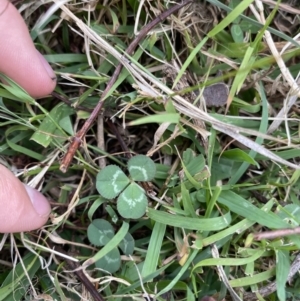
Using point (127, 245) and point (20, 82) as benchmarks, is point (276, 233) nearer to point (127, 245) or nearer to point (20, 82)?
point (127, 245)

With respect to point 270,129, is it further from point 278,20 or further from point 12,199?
point 12,199

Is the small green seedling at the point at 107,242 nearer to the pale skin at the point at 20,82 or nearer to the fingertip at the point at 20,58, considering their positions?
the pale skin at the point at 20,82

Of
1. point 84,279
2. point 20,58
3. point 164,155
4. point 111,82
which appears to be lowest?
point 84,279

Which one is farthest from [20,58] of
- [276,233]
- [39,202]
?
[276,233]

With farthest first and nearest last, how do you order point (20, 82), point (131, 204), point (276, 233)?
point (20, 82), point (131, 204), point (276, 233)

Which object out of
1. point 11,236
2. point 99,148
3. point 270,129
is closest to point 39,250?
point 11,236

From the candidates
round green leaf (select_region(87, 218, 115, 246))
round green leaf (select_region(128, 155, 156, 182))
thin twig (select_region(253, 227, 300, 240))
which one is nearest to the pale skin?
round green leaf (select_region(87, 218, 115, 246))
